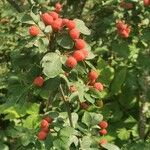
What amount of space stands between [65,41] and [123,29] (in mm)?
1562

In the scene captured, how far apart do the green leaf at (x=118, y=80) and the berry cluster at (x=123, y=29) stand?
2.35 ft

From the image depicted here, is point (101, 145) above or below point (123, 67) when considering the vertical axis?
above

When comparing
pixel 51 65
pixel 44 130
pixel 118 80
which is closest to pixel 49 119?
pixel 44 130

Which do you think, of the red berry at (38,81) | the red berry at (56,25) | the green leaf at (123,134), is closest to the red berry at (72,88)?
the red berry at (38,81)

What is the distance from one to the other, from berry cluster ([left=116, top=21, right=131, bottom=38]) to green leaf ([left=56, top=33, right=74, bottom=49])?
1514 mm

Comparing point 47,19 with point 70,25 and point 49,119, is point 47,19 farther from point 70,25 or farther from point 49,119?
point 49,119

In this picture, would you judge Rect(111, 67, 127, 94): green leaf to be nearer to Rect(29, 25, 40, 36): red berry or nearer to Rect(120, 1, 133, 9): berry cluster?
Rect(120, 1, 133, 9): berry cluster

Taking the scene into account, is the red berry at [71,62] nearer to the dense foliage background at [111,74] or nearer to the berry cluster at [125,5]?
the dense foliage background at [111,74]

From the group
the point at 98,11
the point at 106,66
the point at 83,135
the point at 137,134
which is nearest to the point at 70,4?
the point at 98,11

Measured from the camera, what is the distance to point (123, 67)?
4957mm

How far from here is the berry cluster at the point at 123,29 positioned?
4.11m

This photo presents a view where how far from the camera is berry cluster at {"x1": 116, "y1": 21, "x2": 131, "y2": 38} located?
13.5 ft

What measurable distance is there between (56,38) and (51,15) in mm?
164

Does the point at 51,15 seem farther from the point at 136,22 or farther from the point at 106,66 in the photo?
the point at 106,66
